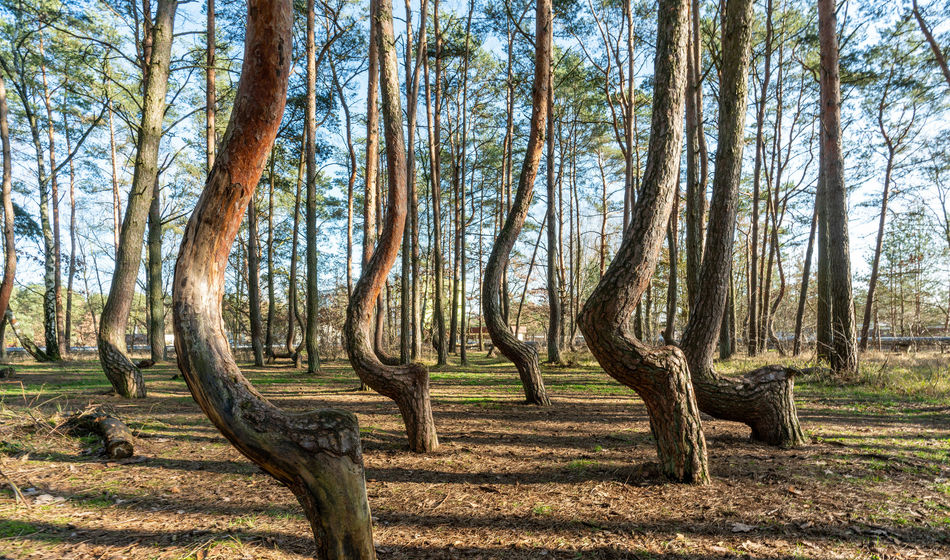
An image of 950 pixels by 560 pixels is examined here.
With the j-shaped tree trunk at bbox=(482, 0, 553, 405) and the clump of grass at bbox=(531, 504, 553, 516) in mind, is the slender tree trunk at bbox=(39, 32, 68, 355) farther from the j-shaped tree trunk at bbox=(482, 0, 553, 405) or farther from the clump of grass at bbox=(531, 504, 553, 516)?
the clump of grass at bbox=(531, 504, 553, 516)

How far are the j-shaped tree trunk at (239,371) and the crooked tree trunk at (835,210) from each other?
9523mm

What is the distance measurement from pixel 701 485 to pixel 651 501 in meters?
0.52

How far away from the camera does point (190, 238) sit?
1.79 metres

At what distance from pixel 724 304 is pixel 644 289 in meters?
1.80

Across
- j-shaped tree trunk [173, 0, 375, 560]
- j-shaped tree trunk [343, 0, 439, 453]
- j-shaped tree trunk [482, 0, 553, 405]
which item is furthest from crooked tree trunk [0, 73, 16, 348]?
j-shaped tree trunk [173, 0, 375, 560]

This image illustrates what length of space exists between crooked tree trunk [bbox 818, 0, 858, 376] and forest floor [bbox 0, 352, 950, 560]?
2.23 m

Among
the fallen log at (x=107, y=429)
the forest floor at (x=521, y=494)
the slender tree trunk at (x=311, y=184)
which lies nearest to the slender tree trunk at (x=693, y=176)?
the forest floor at (x=521, y=494)

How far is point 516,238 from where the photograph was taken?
706 centimetres

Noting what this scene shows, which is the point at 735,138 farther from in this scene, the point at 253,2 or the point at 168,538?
the point at 168,538

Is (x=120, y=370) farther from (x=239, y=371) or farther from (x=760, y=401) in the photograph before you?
(x=760, y=401)

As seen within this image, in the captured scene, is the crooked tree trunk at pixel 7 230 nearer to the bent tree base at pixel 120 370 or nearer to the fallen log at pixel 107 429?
the bent tree base at pixel 120 370

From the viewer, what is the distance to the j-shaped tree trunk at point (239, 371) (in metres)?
1.61

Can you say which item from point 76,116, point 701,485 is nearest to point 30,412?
point 701,485

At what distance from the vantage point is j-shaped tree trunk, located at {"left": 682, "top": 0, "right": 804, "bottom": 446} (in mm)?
4117
